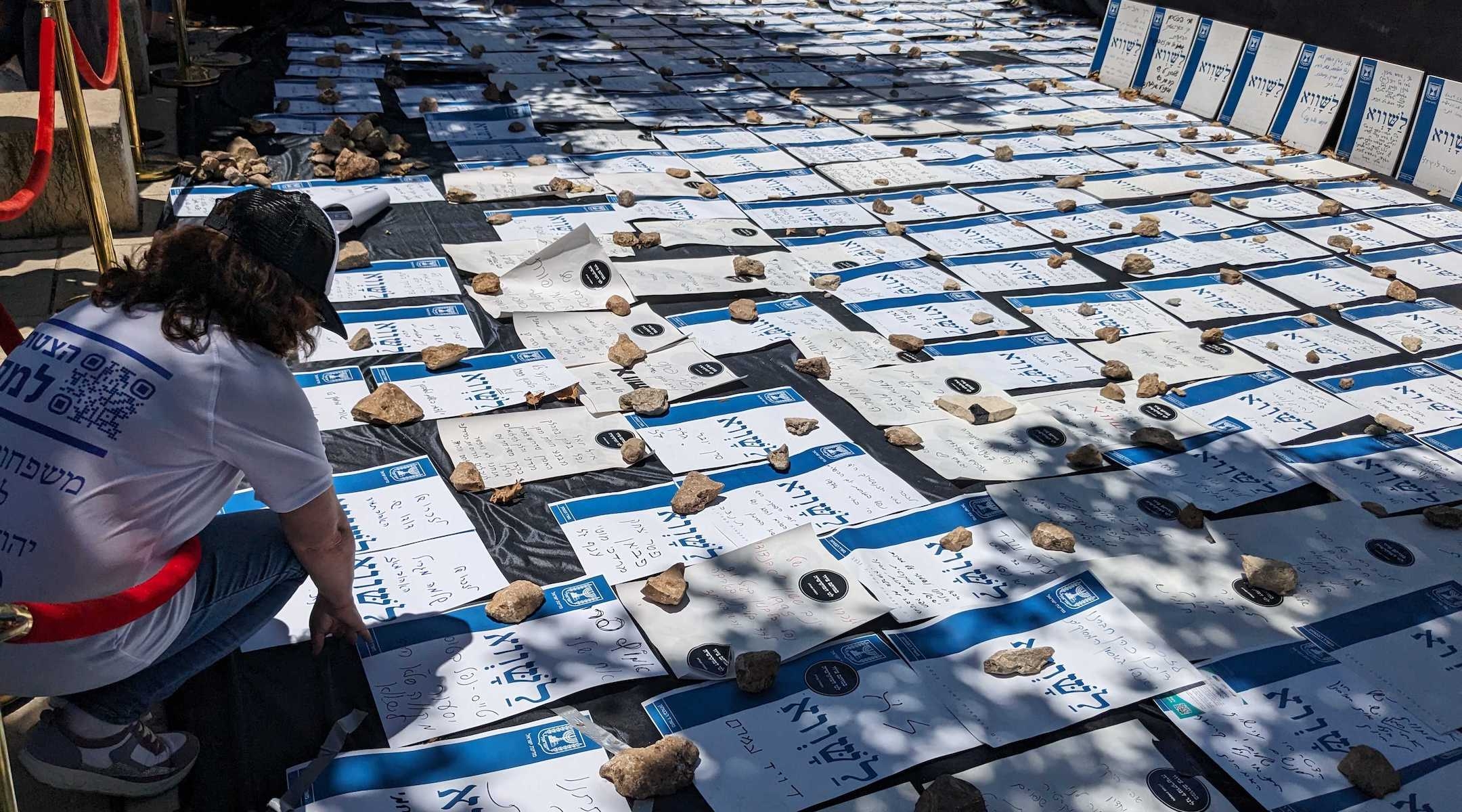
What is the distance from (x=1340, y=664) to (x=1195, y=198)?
338cm

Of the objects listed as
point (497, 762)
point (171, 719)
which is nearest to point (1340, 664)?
point (497, 762)

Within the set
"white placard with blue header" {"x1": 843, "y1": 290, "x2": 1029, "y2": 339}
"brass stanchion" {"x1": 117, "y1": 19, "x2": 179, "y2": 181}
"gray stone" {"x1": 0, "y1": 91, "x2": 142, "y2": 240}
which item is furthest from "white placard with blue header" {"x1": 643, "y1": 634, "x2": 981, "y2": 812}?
"brass stanchion" {"x1": 117, "y1": 19, "x2": 179, "y2": 181}

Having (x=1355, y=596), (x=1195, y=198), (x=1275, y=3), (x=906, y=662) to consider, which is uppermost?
(x=1275, y=3)

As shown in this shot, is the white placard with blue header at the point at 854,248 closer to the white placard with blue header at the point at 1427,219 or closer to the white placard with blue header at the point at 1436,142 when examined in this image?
the white placard with blue header at the point at 1427,219

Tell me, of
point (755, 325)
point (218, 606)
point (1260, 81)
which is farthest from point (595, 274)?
point (1260, 81)

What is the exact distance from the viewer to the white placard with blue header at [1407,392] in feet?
11.0

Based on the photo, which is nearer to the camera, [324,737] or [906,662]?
[324,737]

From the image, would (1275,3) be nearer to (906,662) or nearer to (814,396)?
(814,396)

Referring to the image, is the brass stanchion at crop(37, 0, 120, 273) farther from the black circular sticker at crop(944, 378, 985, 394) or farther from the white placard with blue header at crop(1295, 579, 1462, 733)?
the white placard with blue header at crop(1295, 579, 1462, 733)

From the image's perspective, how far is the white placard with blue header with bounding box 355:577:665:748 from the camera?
2.05 meters

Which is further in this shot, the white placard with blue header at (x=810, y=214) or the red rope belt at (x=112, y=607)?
the white placard with blue header at (x=810, y=214)

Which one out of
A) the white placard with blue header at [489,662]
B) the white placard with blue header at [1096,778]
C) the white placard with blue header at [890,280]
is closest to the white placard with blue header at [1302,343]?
the white placard with blue header at [890,280]

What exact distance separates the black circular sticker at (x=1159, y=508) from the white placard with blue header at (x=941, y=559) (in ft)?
1.26

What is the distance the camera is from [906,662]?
88.3 inches
